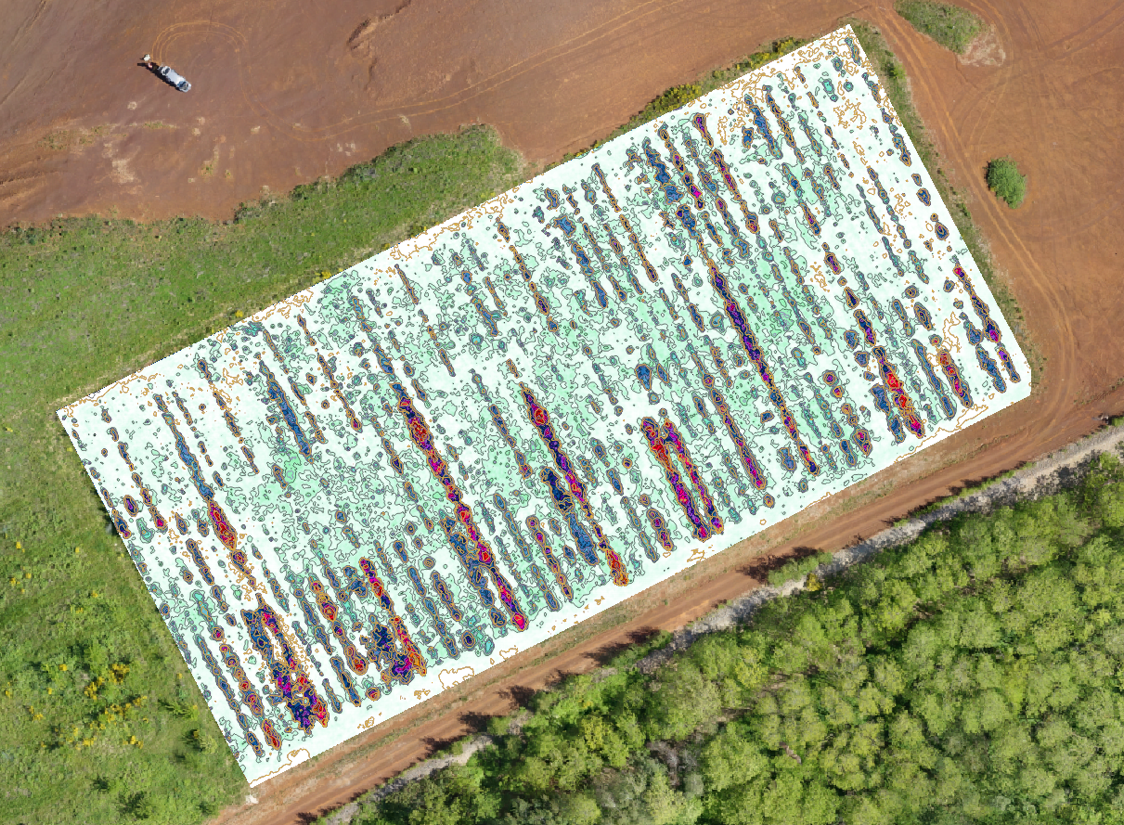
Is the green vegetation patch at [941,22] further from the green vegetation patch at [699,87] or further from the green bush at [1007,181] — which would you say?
the green bush at [1007,181]

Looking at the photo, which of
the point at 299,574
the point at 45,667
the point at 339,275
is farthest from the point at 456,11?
the point at 45,667

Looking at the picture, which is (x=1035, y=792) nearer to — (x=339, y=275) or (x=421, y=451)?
(x=421, y=451)

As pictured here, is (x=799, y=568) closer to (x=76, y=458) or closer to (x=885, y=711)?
(x=885, y=711)

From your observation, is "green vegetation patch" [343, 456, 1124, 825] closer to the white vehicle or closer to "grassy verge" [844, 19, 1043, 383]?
"grassy verge" [844, 19, 1043, 383]
